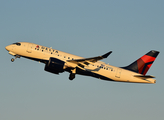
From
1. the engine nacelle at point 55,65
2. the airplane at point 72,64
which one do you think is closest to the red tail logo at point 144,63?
the airplane at point 72,64

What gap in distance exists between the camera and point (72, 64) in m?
47.2

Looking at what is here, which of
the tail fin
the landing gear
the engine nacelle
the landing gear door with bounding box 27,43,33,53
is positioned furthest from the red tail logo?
the landing gear door with bounding box 27,43,33,53

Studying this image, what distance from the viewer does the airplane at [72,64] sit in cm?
4625

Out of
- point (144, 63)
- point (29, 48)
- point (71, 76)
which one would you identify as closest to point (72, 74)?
point (71, 76)

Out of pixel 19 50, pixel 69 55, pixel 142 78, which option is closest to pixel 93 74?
pixel 69 55

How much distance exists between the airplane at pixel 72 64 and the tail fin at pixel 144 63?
164 centimetres

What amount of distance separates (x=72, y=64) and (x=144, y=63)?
14.7m

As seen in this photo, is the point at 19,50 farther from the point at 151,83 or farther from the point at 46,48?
the point at 151,83

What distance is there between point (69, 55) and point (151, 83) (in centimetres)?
1489

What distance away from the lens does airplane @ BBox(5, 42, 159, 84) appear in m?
46.2

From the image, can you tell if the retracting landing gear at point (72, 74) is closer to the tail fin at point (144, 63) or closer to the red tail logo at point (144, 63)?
the tail fin at point (144, 63)

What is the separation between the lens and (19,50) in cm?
4669

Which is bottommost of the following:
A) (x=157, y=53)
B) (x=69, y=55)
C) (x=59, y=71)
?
(x=59, y=71)

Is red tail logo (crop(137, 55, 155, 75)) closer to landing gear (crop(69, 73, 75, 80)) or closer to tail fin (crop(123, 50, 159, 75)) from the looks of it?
tail fin (crop(123, 50, 159, 75))
